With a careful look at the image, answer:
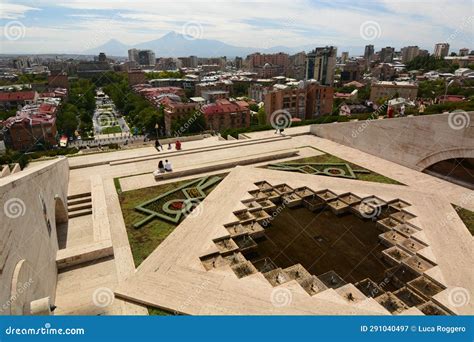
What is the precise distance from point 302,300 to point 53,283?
8.53 meters

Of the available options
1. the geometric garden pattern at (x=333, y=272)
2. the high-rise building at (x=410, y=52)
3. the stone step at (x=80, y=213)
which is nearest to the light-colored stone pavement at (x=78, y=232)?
the stone step at (x=80, y=213)

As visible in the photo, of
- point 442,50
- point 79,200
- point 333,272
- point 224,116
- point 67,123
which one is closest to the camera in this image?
point 333,272

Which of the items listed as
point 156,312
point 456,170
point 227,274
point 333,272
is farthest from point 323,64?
point 156,312

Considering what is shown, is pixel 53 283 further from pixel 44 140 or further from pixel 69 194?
pixel 44 140

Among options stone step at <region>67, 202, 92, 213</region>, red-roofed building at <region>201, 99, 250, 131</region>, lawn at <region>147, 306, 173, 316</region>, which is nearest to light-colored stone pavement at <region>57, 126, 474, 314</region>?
lawn at <region>147, 306, 173, 316</region>

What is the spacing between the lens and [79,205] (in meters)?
16.4

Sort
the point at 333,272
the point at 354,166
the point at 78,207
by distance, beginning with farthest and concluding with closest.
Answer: the point at 354,166 → the point at 78,207 → the point at 333,272

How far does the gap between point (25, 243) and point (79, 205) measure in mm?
8175

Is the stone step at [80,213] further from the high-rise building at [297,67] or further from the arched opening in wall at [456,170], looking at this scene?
the high-rise building at [297,67]

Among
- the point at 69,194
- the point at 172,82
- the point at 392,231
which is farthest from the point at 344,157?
the point at 172,82

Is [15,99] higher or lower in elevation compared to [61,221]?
lower

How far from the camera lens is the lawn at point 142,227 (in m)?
12.0

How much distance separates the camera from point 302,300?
30.5ft

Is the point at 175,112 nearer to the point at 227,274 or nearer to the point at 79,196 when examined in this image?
the point at 79,196
